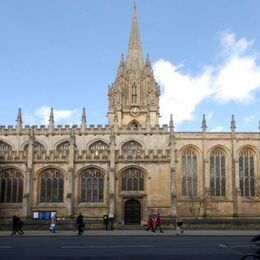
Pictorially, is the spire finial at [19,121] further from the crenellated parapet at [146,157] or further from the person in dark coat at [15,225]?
the person in dark coat at [15,225]

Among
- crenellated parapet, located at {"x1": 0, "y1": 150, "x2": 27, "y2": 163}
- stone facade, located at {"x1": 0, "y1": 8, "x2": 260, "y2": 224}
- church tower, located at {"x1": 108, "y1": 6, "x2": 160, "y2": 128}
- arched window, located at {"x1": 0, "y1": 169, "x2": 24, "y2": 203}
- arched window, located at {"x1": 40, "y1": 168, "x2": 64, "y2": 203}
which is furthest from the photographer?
church tower, located at {"x1": 108, "y1": 6, "x2": 160, "y2": 128}

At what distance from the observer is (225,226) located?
33.2m

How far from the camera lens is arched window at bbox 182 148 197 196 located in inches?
2055

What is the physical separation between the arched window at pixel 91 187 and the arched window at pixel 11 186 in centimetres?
623

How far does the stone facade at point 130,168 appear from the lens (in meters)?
45.0

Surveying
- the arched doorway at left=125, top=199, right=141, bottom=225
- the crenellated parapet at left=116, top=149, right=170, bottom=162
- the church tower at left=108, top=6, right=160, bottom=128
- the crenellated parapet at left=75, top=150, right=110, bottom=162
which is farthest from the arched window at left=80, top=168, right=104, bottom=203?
the church tower at left=108, top=6, right=160, bottom=128

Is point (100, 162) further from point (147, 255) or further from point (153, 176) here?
point (147, 255)

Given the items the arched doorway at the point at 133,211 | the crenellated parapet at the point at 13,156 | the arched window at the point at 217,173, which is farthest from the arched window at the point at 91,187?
the arched window at the point at 217,173

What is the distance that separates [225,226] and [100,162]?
16.1 metres

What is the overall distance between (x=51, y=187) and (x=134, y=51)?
32.0 m

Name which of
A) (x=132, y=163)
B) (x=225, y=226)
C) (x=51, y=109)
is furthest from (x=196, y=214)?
(x=51, y=109)

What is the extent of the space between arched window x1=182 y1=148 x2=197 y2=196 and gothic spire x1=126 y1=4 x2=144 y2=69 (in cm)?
2018

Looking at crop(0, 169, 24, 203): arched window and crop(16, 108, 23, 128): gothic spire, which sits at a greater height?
crop(16, 108, 23, 128): gothic spire

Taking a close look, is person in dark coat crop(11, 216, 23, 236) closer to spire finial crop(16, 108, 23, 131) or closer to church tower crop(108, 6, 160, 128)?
Answer: spire finial crop(16, 108, 23, 131)
